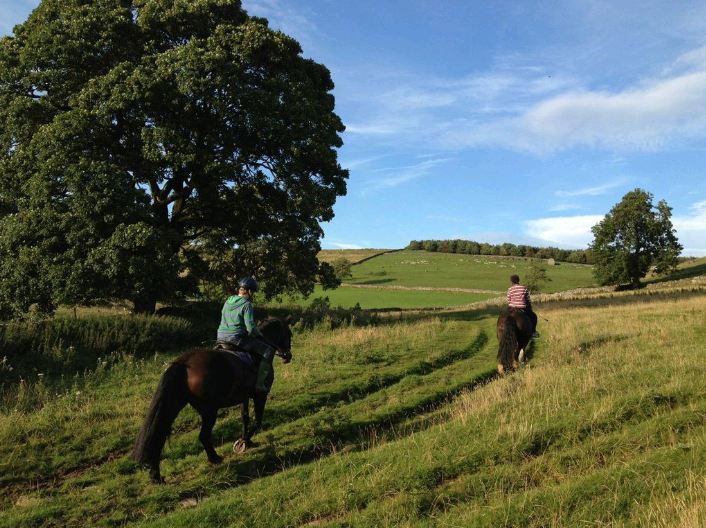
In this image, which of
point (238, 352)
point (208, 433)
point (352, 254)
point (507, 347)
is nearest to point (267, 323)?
point (238, 352)

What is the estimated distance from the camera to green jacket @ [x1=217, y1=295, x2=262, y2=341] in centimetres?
812

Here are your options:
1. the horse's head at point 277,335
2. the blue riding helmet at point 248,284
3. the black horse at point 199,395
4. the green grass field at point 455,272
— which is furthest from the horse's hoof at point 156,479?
the green grass field at point 455,272

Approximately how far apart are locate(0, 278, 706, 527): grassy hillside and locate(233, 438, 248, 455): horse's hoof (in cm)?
16

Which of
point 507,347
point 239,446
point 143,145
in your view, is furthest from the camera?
point 143,145

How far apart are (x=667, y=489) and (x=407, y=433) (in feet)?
13.1

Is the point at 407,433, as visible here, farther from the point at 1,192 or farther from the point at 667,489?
the point at 1,192

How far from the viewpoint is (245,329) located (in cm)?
830

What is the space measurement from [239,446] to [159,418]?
66.4 inches

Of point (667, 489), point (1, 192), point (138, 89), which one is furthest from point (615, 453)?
point (1, 192)

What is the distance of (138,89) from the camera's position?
16.8 m

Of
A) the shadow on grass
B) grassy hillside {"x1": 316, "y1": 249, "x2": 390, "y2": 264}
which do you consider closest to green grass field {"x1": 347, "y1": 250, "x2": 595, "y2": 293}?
grassy hillside {"x1": 316, "y1": 249, "x2": 390, "y2": 264}

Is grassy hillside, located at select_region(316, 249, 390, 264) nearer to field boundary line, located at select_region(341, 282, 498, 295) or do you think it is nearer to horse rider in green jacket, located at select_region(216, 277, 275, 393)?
field boundary line, located at select_region(341, 282, 498, 295)

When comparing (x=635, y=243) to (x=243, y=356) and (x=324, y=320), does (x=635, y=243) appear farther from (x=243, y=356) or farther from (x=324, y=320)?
(x=243, y=356)

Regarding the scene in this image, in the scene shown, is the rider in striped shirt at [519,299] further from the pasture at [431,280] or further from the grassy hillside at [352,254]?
the grassy hillside at [352,254]
